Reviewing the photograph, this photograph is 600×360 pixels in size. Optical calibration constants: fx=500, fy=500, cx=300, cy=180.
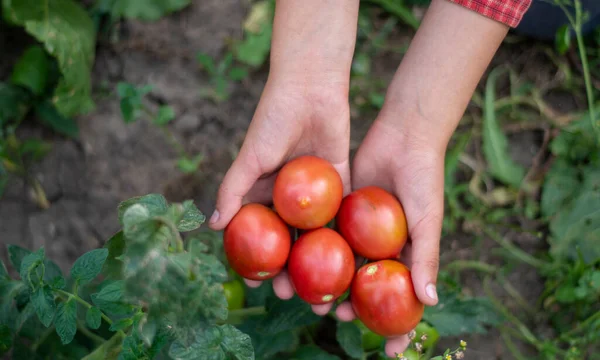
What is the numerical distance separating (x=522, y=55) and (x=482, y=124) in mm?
531

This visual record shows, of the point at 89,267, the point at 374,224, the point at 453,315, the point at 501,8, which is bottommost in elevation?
the point at 453,315

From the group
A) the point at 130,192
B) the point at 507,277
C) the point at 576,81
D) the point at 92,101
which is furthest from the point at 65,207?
the point at 576,81

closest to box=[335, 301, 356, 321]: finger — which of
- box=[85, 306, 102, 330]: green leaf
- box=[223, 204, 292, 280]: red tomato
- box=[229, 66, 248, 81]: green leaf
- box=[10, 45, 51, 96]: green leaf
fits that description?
box=[223, 204, 292, 280]: red tomato

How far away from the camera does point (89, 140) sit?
2.64m

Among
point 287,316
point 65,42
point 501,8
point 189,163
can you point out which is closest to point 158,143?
point 189,163

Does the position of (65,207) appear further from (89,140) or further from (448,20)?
(448,20)

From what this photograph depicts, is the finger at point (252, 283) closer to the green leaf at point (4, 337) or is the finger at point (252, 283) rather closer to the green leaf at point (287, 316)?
the green leaf at point (287, 316)

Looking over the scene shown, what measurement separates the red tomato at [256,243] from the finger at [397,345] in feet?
1.46

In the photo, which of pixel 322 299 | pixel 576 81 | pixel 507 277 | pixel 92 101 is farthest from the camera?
pixel 576 81

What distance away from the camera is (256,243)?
160 centimetres

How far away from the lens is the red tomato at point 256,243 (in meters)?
1.61

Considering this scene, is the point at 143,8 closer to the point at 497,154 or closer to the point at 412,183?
the point at 412,183

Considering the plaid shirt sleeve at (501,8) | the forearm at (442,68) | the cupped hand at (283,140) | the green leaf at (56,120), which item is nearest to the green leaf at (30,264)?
the cupped hand at (283,140)

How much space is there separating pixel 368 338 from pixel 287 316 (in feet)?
1.10
